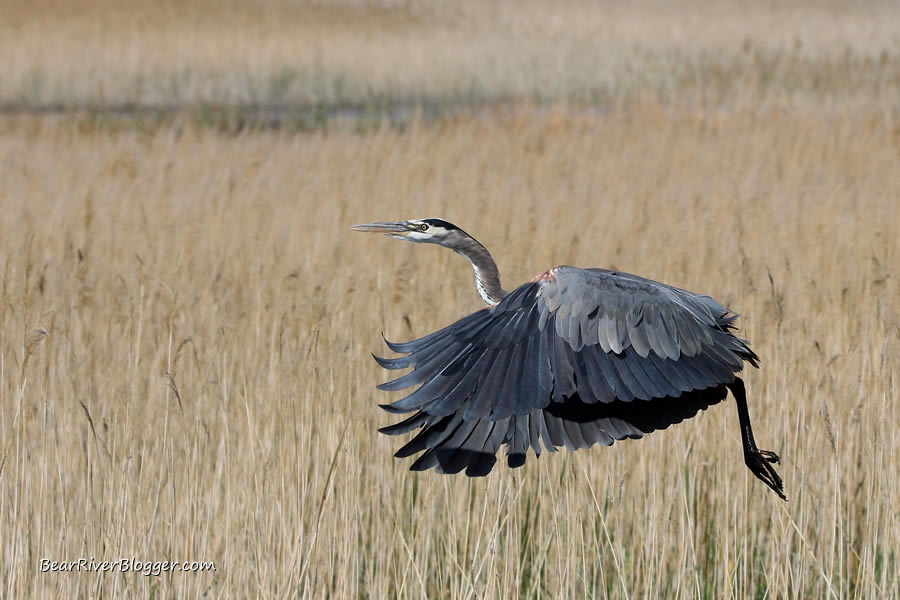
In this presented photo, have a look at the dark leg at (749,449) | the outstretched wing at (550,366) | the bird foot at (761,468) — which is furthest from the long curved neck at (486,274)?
the bird foot at (761,468)

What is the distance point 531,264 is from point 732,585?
271 centimetres

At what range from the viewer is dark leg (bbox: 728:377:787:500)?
120 inches

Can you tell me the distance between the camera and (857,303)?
5.10 m

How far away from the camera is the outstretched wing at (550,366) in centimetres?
265

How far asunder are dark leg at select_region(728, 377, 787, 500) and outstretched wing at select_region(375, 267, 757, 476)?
5.9 inches

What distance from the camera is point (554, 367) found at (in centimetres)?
269

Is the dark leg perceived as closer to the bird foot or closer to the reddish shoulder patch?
the bird foot

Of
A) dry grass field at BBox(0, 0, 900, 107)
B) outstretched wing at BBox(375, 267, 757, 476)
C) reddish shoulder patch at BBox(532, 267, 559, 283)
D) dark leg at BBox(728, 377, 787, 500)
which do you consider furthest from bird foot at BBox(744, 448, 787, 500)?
dry grass field at BBox(0, 0, 900, 107)

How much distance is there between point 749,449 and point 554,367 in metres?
0.79

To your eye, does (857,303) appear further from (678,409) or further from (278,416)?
(278,416)

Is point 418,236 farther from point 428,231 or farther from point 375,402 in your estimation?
point 375,402

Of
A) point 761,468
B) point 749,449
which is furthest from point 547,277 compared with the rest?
point 761,468

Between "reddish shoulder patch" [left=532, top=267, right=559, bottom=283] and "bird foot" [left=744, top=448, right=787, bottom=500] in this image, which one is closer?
"reddish shoulder patch" [left=532, top=267, right=559, bottom=283]

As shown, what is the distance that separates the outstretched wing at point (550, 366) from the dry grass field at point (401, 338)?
1.03ft
